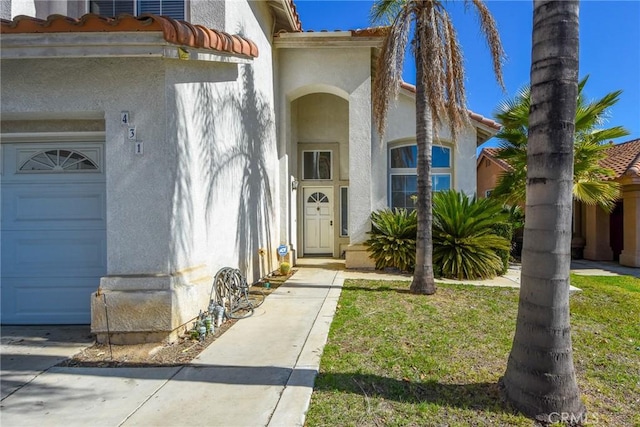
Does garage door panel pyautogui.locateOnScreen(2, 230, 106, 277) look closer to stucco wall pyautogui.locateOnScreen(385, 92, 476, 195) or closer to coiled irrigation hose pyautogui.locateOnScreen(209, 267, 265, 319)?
coiled irrigation hose pyautogui.locateOnScreen(209, 267, 265, 319)

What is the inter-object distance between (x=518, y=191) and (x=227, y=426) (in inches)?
470

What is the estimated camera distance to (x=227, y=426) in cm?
323

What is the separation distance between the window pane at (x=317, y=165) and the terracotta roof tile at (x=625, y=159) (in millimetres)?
9776

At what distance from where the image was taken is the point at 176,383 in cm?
402

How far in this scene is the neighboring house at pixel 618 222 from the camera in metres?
13.4

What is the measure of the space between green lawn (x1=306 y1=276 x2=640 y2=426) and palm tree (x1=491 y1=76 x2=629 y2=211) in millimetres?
5309

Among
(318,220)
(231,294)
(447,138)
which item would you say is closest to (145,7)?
(231,294)

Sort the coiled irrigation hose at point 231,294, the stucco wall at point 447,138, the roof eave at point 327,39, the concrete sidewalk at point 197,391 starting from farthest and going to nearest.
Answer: the stucco wall at point 447,138 → the roof eave at point 327,39 → the coiled irrigation hose at point 231,294 → the concrete sidewalk at point 197,391

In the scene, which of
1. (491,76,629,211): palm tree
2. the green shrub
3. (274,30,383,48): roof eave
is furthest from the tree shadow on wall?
(491,76,629,211): palm tree

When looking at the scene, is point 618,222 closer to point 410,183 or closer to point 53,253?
point 410,183

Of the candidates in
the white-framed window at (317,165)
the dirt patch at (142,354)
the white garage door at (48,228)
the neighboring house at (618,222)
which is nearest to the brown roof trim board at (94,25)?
the white garage door at (48,228)

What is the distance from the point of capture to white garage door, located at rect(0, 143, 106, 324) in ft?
19.1

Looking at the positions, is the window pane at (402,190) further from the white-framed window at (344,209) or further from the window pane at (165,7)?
the window pane at (165,7)

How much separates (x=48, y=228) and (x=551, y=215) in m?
6.74
